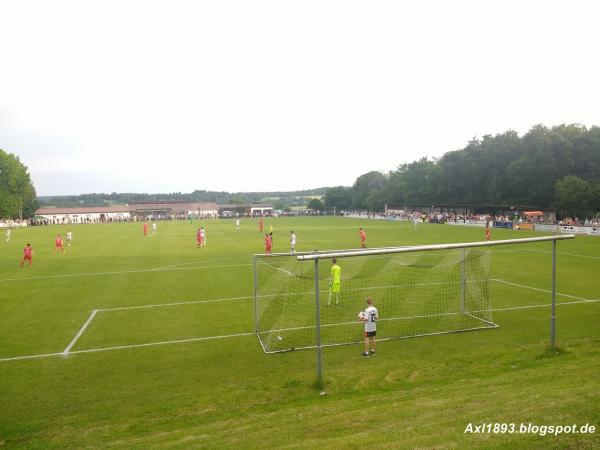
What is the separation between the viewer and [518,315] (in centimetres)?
1511

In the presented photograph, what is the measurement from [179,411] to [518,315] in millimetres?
11285

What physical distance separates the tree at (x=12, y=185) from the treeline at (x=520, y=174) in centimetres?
7948

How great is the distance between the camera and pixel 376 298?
17.7 metres

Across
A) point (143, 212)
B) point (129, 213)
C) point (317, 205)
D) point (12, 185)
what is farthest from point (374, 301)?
point (317, 205)

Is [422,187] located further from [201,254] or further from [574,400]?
[574,400]

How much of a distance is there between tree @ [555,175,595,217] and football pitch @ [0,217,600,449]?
47.0 metres

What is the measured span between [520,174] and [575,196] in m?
13.8

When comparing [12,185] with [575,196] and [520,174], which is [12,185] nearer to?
[520,174]

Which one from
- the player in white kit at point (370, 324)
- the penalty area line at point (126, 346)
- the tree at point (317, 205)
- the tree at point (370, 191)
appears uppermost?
the tree at point (370, 191)

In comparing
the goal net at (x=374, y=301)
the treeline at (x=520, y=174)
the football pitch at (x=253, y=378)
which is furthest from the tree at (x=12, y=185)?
the treeline at (x=520, y=174)

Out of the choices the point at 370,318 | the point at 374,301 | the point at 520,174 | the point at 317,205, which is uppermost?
the point at 520,174

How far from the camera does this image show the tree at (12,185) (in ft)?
277

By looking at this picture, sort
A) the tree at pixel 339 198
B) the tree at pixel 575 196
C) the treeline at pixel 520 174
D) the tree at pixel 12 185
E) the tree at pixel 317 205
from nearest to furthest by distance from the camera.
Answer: the tree at pixel 575 196
the treeline at pixel 520 174
the tree at pixel 12 185
the tree at pixel 339 198
the tree at pixel 317 205

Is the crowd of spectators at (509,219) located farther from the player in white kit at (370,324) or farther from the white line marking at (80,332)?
the white line marking at (80,332)
